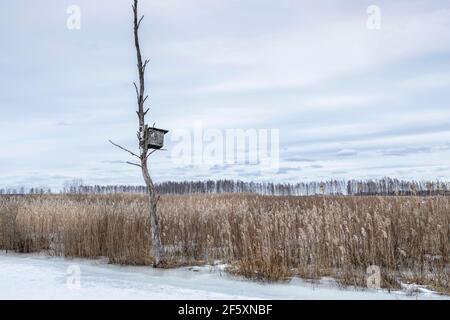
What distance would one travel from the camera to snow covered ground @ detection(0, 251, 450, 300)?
408 cm

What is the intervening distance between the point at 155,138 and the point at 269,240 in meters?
2.62

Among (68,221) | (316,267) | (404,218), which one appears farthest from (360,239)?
(68,221)

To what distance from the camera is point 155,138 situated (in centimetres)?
690

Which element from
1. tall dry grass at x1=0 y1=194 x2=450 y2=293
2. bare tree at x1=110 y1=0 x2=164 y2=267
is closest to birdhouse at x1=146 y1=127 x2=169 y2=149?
bare tree at x1=110 y1=0 x2=164 y2=267

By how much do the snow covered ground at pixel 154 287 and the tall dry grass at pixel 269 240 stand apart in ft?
1.16

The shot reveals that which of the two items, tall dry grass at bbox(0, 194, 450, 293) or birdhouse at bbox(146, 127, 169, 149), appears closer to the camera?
tall dry grass at bbox(0, 194, 450, 293)

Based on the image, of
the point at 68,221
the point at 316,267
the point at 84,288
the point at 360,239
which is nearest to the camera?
the point at 84,288

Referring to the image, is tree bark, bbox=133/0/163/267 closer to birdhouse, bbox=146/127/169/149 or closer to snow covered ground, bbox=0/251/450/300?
birdhouse, bbox=146/127/169/149

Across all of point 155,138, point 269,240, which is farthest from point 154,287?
point 155,138

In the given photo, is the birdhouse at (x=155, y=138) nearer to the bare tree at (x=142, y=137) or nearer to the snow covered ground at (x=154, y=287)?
the bare tree at (x=142, y=137)

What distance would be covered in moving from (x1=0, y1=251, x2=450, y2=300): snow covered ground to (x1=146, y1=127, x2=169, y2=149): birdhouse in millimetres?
2140
